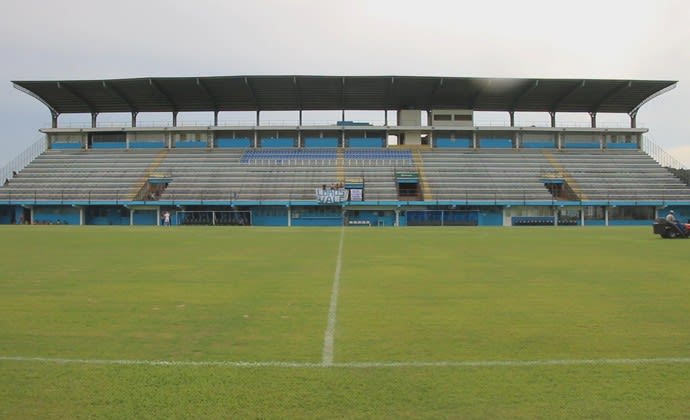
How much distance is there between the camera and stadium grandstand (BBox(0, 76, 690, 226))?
5997 centimetres

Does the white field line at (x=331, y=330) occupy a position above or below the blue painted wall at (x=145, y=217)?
below

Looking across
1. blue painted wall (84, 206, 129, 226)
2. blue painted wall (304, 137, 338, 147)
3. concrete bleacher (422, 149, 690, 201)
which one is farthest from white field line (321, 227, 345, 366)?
blue painted wall (304, 137, 338, 147)

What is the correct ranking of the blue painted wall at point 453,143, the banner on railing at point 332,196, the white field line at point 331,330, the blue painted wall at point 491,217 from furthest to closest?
1. the blue painted wall at point 453,143
2. the blue painted wall at point 491,217
3. the banner on railing at point 332,196
4. the white field line at point 331,330

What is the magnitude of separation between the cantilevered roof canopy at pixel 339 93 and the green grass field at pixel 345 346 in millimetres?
55251

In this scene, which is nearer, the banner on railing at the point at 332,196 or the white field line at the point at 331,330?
the white field line at the point at 331,330

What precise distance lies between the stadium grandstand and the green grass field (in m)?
47.8

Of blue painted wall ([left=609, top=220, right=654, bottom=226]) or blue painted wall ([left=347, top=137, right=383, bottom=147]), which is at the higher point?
blue painted wall ([left=347, top=137, right=383, bottom=147])

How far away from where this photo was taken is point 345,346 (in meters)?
6.16

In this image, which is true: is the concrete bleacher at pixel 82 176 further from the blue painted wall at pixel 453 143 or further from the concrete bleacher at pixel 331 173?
the blue painted wall at pixel 453 143

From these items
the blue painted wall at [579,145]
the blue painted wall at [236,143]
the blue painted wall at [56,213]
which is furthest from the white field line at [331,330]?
the blue painted wall at [579,145]

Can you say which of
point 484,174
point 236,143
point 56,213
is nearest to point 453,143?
point 484,174

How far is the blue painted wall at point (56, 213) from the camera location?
61.0m

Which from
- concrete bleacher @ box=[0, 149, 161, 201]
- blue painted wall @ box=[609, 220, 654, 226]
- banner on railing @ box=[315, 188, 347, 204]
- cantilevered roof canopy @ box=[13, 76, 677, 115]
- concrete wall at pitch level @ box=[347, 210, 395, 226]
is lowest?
blue painted wall @ box=[609, 220, 654, 226]

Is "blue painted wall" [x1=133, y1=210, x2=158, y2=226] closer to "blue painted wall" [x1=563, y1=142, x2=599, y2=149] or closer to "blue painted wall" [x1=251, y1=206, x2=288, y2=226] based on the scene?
"blue painted wall" [x1=251, y1=206, x2=288, y2=226]
